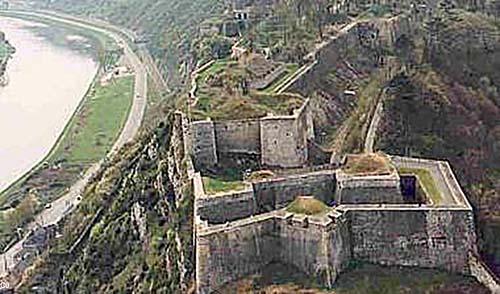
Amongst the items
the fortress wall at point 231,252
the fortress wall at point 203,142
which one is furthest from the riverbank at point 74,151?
the fortress wall at point 231,252

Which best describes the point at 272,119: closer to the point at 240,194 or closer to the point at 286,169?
the point at 286,169

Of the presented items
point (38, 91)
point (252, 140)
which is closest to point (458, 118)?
point (252, 140)

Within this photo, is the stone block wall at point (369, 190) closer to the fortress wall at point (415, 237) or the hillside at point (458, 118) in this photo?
the fortress wall at point (415, 237)

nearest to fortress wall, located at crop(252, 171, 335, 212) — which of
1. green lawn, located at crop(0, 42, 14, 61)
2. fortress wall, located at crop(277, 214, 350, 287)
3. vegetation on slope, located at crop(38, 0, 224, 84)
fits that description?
fortress wall, located at crop(277, 214, 350, 287)

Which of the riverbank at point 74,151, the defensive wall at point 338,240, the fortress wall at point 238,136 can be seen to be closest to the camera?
the defensive wall at point 338,240

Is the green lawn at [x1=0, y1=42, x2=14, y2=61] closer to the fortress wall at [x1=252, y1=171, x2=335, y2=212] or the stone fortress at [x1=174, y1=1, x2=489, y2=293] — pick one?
the stone fortress at [x1=174, y1=1, x2=489, y2=293]

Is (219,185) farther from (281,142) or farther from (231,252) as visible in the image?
(231,252)
